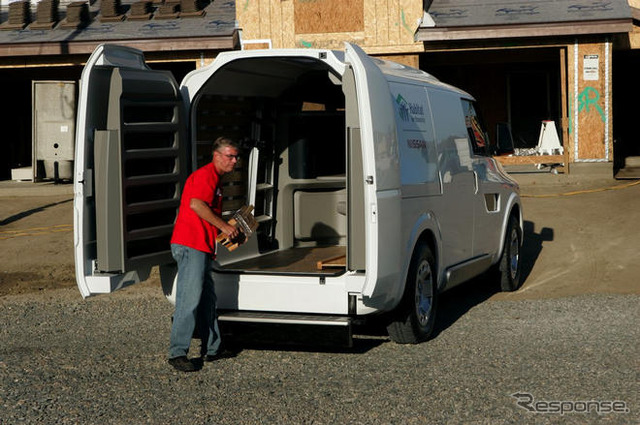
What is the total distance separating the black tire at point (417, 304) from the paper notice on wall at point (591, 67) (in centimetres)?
1364

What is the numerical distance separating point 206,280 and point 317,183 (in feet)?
9.00

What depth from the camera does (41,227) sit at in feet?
54.3

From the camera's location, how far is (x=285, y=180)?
10227mm

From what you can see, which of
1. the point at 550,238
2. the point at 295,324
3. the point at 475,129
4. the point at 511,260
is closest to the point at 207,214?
the point at 295,324

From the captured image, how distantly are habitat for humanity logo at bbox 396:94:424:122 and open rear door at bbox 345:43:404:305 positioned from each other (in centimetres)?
33

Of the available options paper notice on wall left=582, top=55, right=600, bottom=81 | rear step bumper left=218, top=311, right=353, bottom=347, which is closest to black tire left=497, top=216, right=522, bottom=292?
rear step bumper left=218, top=311, right=353, bottom=347

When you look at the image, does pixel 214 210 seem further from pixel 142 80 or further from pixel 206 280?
pixel 142 80

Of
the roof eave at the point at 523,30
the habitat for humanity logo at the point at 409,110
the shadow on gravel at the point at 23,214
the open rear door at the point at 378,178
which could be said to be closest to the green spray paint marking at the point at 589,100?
the roof eave at the point at 523,30

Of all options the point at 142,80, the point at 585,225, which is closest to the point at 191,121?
the point at 142,80

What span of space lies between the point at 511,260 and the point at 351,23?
439 inches

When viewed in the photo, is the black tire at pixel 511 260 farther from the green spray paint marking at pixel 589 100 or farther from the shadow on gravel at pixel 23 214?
the green spray paint marking at pixel 589 100

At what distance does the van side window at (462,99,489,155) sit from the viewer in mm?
10078

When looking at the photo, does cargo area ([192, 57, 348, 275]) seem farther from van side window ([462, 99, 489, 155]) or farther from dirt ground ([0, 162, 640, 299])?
dirt ground ([0, 162, 640, 299])

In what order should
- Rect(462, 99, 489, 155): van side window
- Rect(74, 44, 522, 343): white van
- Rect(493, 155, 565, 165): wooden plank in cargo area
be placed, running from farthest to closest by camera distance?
Rect(493, 155, 565, 165): wooden plank in cargo area < Rect(462, 99, 489, 155): van side window < Rect(74, 44, 522, 343): white van
